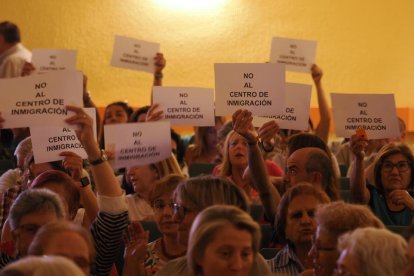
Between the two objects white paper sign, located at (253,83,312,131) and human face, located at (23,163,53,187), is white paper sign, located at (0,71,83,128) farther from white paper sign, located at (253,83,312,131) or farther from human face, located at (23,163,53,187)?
white paper sign, located at (253,83,312,131)

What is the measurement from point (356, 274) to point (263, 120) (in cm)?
246

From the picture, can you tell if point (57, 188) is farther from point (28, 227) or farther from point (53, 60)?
point (53, 60)

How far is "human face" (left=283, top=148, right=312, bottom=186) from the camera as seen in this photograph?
16.9 feet

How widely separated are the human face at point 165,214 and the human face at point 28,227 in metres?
0.58

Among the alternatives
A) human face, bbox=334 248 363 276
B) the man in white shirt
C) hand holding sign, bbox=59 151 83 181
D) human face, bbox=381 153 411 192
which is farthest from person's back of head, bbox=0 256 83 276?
the man in white shirt

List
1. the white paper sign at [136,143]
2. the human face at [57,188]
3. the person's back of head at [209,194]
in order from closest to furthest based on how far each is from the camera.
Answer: the person's back of head at [209,194]
the human face at [57,188]
the white paper sign at [136,143]

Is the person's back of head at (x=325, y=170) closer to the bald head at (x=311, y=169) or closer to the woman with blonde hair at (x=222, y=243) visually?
the bald head at (x=311, y=169)

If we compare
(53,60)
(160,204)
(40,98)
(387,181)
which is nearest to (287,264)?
(160,204)

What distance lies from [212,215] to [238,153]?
243cm

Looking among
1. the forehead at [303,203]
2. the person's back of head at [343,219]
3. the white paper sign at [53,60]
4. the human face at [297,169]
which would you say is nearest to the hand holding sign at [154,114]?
the human face at [297,169]

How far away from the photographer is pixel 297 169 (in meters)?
5.20

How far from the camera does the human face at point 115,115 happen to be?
26.0ft

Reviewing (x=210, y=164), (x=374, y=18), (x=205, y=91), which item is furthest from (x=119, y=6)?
(x=205, y=91)

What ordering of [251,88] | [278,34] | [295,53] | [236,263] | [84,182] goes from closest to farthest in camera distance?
[236,263], [84,182], [251,88], [295,53], [278,34]
